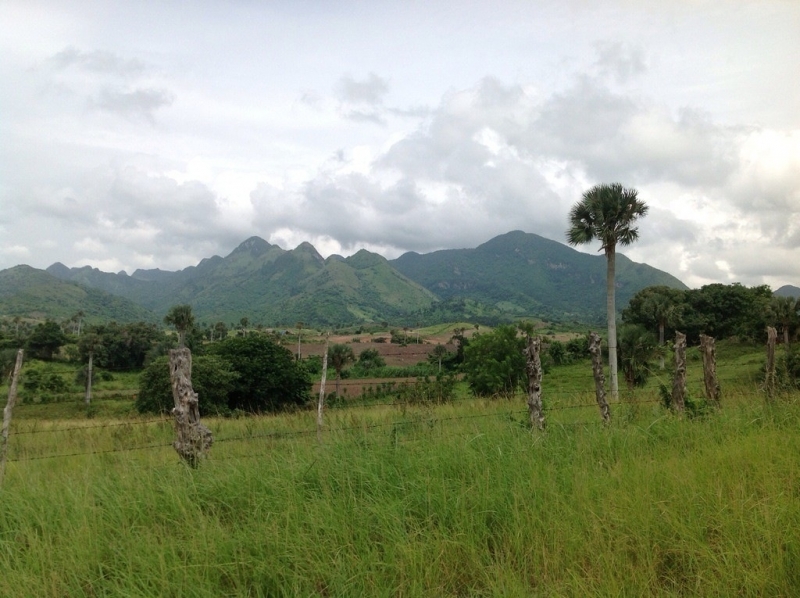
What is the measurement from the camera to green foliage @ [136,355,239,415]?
34.4 m

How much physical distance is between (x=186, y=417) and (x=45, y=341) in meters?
95.0

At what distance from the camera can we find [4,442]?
18.0ft

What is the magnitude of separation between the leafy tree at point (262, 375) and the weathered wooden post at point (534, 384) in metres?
35.2

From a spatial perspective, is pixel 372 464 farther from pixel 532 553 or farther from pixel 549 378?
pixel 549 378

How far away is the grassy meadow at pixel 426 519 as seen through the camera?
3295 mm

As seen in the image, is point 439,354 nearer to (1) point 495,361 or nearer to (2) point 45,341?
(1) point 495,361

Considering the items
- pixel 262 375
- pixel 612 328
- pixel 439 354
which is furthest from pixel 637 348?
pixel 439 354

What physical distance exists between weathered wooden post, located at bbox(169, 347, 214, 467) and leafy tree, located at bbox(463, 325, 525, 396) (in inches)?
1082

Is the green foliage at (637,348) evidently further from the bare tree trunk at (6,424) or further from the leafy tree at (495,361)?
the bare tree trunk at (6,424)

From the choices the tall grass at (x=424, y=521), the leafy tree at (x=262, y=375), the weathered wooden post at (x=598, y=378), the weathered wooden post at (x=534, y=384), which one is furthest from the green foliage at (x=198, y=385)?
the tall grass at (x=424, y=521)

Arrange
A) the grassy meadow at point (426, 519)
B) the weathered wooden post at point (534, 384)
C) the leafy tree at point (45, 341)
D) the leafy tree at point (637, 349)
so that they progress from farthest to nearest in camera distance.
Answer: the leafy tree at point (45, 341) → the leafy tree at point (637, 349) → the weathered wooden post at point (534, 384) → the grassy meadow at point (426, 519)

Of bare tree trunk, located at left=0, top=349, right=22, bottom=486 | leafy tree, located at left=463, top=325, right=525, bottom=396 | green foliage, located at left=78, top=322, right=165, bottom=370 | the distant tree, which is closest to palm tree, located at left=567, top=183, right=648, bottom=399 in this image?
leafy tree, located at left=463, top=325, right=525, bottom=396

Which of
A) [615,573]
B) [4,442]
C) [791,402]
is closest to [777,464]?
[615,573]

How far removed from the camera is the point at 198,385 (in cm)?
3462
